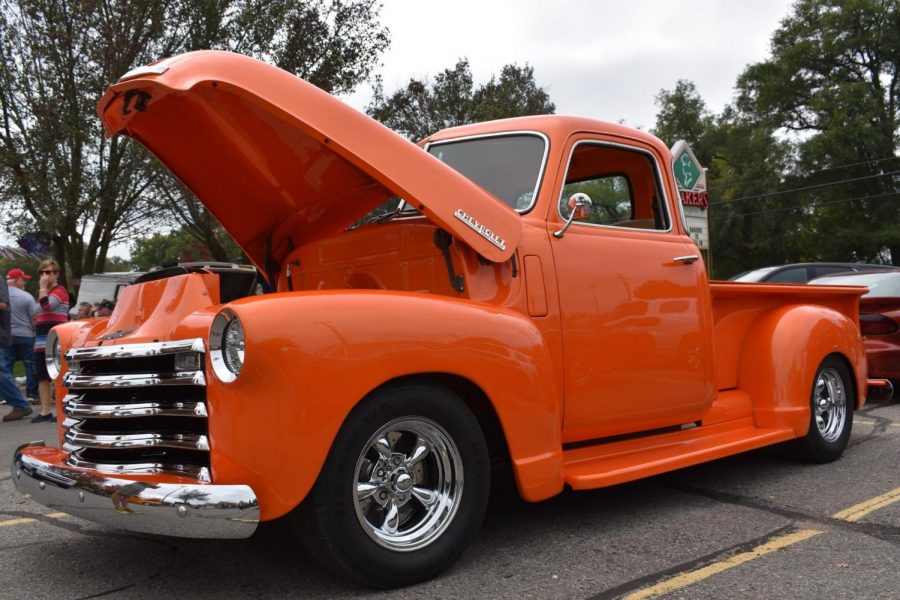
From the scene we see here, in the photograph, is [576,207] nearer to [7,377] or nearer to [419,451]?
[419,451]

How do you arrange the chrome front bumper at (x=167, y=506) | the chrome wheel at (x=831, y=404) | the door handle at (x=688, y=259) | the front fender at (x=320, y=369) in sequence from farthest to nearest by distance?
the chrome wheel at (x=831, y=404)
the door handle at (x=688, y=259)
the front fender at (x=320, y=369)
the chrome front bumper at (x=167, y=506)

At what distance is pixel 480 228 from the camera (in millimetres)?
3576

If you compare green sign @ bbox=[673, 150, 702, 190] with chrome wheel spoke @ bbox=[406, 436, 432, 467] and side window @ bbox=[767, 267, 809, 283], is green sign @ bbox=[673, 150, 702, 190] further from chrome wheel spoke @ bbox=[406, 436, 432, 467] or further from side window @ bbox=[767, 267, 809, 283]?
chrome wheel spoke @ bbox=[406, 436, 432, 467]

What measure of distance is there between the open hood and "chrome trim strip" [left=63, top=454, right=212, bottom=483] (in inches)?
55.1

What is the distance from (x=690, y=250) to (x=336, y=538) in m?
2.82

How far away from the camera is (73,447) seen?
3.35 metres

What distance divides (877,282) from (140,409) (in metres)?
8.22

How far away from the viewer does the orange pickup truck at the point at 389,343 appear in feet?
9.25

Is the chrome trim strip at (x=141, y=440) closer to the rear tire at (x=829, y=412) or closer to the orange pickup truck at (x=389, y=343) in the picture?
the orange pickup truck at (x=389, y=343)

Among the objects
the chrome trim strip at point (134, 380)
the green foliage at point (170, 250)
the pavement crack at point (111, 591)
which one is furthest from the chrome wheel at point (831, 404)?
the green foliage at point (170, 250)

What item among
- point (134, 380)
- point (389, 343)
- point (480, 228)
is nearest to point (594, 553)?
point (389, 343)

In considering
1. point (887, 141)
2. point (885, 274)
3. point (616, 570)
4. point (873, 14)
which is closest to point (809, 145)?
point (887, 141)

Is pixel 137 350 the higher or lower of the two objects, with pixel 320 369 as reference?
higher

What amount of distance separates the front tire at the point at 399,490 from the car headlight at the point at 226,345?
1.52ft
